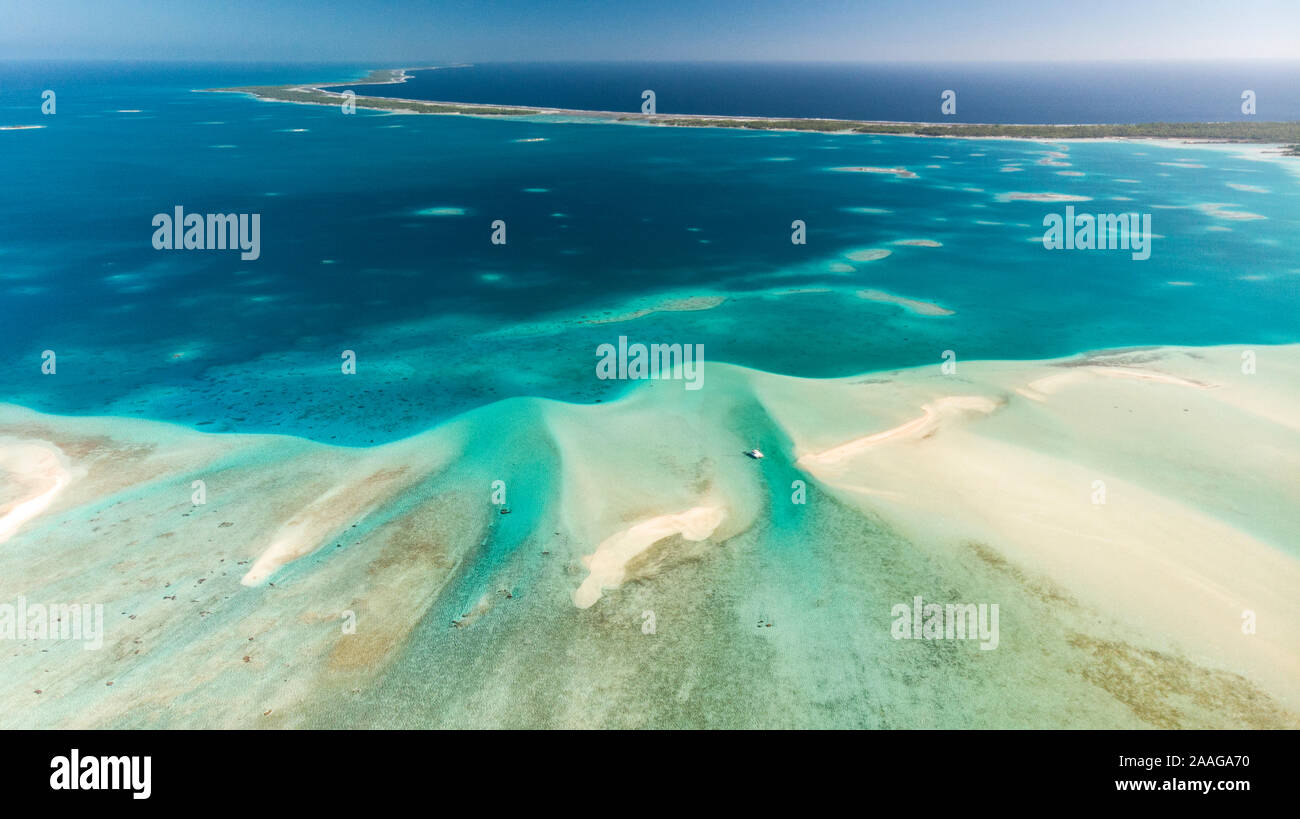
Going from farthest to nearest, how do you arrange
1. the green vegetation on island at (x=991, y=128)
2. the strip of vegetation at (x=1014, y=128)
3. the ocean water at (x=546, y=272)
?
1. the green vegetation on island at (x=991, y=128)
2. the strip of vegetation at (x=1014, y=128)
3. the ocean water at (x=546, y=272)

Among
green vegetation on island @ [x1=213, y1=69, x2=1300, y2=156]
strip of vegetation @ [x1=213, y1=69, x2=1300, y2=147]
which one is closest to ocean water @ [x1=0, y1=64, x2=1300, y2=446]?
strip of vegetation @ [x1=213, y1=69, x2=1300, y2=147]

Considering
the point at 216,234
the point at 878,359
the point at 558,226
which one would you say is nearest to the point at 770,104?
the point at 558,226

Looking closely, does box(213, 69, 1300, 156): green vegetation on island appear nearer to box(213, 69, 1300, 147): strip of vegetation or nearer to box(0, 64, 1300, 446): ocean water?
box(213, 69, 1300, 147): strip of vegetation

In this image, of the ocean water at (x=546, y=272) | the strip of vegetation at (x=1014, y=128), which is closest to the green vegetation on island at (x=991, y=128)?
the strip of vegetation at (x=1014, y=128)

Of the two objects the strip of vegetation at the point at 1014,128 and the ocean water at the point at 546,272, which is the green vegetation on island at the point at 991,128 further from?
the ocean water at the point at 546,272

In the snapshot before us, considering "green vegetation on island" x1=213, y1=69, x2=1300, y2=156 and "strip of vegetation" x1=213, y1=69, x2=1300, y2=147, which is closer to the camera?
"strip of vegetation" x1=213, y1=69, x2=1300, y2=147

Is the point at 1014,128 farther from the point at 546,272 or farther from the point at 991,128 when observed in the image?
the point at 546,272

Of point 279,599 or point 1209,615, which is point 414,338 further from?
point 1209,615

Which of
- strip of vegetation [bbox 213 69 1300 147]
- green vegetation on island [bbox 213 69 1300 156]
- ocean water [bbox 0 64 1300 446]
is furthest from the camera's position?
green vegetation on island [bbox 213 69 1300 156]
